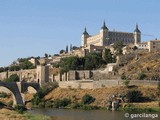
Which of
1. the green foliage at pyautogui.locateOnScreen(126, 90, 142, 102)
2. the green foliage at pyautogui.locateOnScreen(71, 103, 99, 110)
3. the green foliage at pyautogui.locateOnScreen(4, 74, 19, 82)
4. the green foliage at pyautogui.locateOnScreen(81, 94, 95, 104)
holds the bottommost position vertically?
the green foliage at pyautogui.locateOnScreen(71, 103, 99, 110)

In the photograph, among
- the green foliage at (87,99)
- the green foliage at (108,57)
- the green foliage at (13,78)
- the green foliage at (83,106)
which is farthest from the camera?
the green foliage at (13,78)

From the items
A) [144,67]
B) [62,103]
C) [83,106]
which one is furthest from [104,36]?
[83,106]

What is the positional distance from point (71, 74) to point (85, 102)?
1434 cm

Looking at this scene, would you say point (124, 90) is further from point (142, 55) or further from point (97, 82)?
point (142, 55)

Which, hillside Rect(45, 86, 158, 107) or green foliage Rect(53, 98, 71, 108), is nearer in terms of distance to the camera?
hillside Rect(45, 86, 158, 107)

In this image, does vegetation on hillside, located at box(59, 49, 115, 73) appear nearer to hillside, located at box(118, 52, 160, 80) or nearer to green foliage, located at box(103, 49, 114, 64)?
green foliage, located at box(103, 49, 114, 64)

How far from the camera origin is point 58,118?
46344mm

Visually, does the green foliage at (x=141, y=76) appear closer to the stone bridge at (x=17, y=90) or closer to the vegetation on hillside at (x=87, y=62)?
the vegetation on hillside at (x=87, y=62)

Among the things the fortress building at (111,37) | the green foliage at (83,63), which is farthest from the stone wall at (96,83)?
the fortress building at (111,37)

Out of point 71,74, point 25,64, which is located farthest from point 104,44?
point 71,74

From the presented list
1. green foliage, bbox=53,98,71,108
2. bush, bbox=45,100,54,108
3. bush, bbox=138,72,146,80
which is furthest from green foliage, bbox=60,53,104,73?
green foliage, bbox=53,98,71,108

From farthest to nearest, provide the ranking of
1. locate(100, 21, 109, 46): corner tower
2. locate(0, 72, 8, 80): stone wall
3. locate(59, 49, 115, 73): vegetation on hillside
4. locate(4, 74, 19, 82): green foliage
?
locate(100, 21, 109, 46): corner tower → locate(0, 72, 8, 80): stone wall → locate(4, 74, 19, 82): green foliage → locate(59, 49, 115, 73): vegetation on hillside

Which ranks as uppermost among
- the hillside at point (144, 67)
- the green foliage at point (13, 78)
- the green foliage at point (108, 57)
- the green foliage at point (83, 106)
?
the green foliage at point (108, 57)

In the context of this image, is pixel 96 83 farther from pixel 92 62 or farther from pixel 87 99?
pixel 92 62
